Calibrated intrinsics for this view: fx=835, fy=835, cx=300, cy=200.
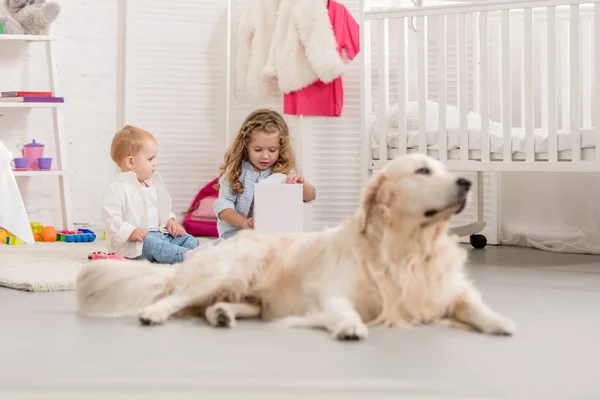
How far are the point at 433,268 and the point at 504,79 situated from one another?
162 cm

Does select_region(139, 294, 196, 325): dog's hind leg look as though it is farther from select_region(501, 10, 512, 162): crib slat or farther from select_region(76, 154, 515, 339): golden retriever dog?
select_region(501, 10, 512, 162): crib slat

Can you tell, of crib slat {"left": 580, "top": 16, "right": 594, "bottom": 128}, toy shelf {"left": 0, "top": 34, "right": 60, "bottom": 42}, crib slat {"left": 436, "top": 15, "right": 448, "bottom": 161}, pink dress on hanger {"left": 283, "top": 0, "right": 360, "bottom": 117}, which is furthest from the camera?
toy shelf {"left": 0, "top": 34, "right": 60, "bottom": 42}

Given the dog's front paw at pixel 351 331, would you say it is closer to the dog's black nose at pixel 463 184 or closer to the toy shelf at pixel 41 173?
the dog's black nose at pixel 463 184

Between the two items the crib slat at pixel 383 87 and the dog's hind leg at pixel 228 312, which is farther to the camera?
the crib slat at pixel 383 87

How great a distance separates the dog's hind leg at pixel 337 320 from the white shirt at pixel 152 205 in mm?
1522

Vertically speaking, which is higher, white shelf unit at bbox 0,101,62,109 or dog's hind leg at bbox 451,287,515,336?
white shelf unit at bbox 0,101,62,109

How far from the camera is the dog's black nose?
163 cm

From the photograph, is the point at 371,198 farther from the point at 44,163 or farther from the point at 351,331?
the point at 44,163

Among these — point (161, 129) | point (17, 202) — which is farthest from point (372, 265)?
point (161, 129)

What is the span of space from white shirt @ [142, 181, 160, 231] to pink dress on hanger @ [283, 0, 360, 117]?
1.03m

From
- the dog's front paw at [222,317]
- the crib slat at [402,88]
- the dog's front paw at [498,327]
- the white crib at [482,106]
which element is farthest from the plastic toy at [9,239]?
the dog's front paw at [498,327]

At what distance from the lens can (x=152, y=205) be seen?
3215 mm

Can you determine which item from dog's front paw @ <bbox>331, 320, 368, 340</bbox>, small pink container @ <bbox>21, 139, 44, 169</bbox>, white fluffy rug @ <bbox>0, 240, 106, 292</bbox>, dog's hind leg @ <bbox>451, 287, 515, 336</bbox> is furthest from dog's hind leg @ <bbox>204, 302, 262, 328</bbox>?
small pink container @ <bbox>21, 139, 44, 169</bbox>

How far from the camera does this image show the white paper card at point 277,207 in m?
2.86
